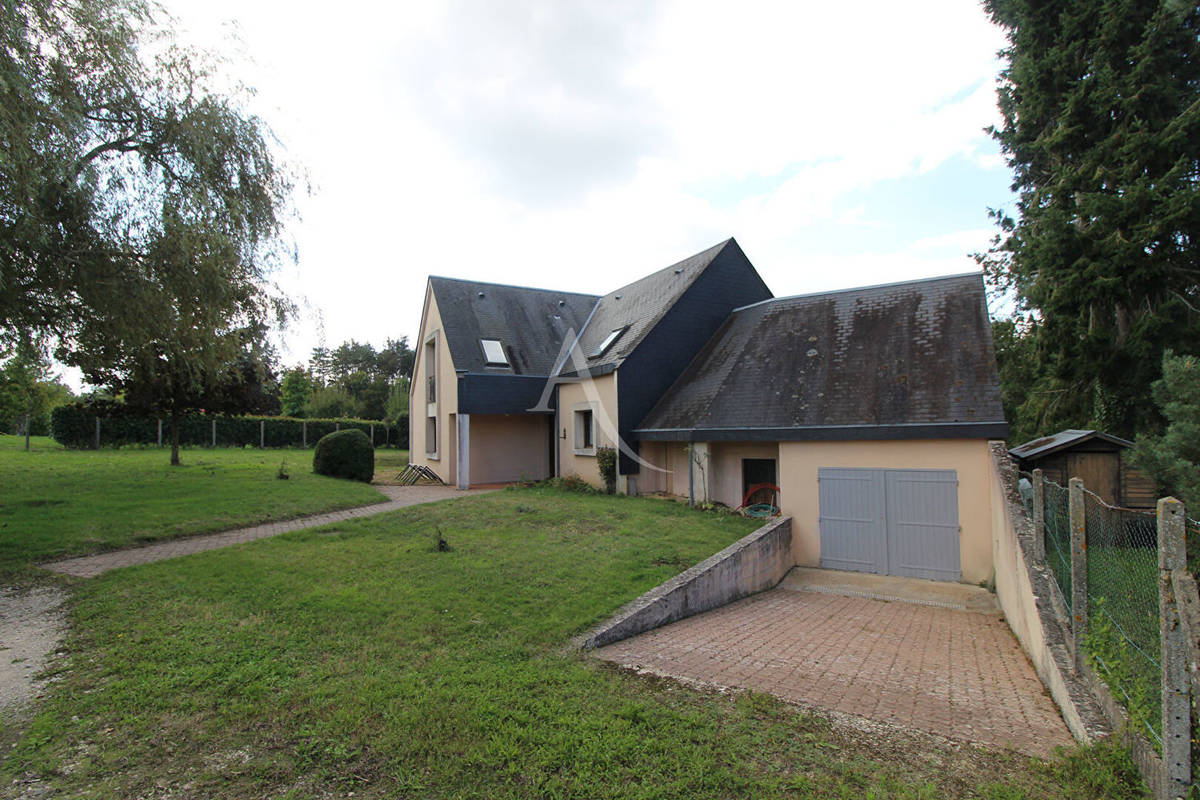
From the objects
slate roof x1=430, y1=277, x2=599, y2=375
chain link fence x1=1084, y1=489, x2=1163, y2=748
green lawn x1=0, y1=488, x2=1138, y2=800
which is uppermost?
slate roof x1=430, y1=277, x2=599, y2=375

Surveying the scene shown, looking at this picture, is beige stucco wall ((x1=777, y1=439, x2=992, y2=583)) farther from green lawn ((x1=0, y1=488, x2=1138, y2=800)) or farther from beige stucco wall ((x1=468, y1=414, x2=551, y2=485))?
beige stucco wall ((x1=468, y1=414, x2=551, y2=485))

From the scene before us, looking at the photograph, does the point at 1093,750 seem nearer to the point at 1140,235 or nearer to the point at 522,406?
the point at 1140,235

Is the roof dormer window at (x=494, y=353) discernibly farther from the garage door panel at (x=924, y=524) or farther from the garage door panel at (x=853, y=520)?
the garage door panel at (x=924, y=524)

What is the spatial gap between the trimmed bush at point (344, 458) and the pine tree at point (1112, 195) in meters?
18.9

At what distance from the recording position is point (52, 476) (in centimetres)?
1448

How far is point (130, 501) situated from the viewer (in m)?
11.5

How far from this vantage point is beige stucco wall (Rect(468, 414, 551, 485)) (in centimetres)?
1902

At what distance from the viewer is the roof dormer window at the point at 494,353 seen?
18.9 metres

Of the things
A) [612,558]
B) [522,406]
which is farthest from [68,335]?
[522,406]

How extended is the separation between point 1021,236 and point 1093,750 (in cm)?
1613

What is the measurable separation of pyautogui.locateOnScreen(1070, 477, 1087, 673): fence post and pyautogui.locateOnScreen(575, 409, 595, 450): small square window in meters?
13.3

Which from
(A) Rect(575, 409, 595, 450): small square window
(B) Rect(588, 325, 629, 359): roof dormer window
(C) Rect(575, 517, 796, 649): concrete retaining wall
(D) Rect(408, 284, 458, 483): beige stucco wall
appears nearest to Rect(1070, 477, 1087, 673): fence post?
(C) Rect(575, 517, 796, 649): concrete retaining wall

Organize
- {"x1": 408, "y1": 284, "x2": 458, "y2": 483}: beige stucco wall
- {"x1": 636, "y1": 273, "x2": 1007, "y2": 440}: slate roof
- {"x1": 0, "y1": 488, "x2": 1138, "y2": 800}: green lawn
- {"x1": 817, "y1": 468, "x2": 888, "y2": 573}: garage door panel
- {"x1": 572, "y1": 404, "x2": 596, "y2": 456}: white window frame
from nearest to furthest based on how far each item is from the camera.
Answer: {"x1": 0, "y1": 488, "x2": 1138, "y2": 800}: green lawn, {"x1": 817, "y1": 468, "x2": 888, "y2": 573}: garage door panel, {"x1": 636, "y1": 273, "x2": 1007, "y2": 440}: slate roof, {"x1": 572, "y1": 404, "x2": 596, "y2": 456}: white window frame, {"x1": 408, "y1": 284, "x2": 458, "y2": 483}: beige stucco wall

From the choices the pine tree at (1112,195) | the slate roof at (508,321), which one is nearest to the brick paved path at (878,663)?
the pine tree at (1112,195)
